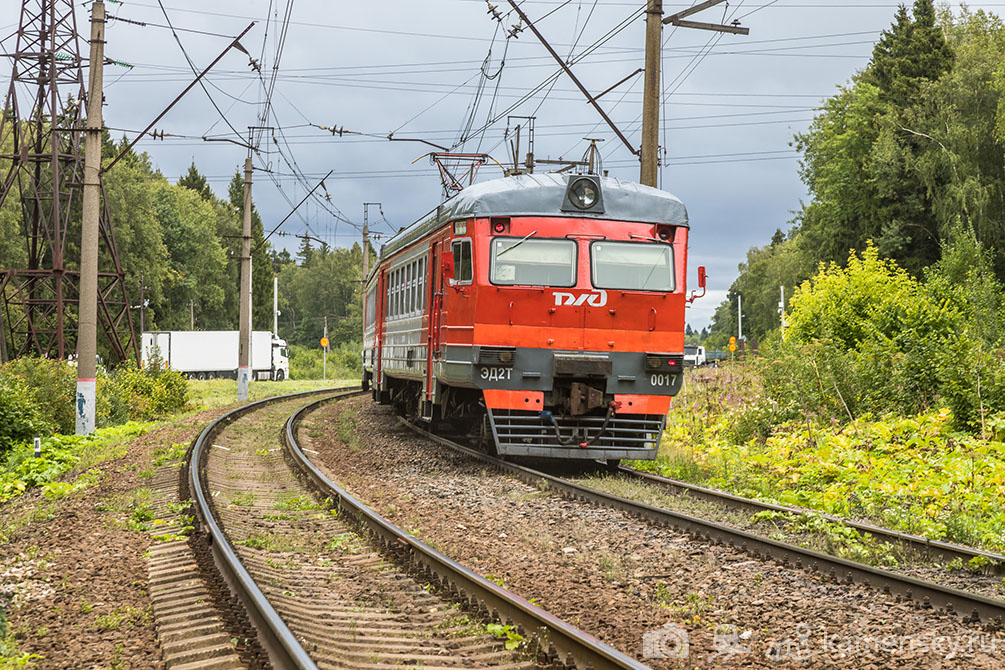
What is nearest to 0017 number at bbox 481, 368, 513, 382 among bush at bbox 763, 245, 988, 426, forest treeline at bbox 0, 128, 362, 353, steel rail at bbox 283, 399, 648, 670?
steel rail at bbox 283, 399, 648, 670

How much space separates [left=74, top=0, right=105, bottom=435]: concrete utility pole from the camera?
58.1ft

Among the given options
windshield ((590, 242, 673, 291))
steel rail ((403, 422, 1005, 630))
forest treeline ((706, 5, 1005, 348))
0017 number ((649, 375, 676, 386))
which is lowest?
steel rail ((403, 422, 1005, 630))

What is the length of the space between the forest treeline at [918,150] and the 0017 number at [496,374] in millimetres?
27413

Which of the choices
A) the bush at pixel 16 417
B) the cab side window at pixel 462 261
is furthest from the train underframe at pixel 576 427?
the bush at pixel 16 417

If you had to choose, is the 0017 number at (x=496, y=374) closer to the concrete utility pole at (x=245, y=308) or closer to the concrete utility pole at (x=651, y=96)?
the concrete utility pole at (x=651, y=96)

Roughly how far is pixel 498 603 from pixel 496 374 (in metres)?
6.28

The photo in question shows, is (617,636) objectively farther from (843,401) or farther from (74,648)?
(843,401)

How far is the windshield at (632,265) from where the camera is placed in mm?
12453

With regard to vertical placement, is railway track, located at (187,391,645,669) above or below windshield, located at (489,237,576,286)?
below

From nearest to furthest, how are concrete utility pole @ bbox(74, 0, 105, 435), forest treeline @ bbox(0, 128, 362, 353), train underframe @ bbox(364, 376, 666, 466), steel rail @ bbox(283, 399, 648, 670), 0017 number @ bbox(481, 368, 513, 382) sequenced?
steel rail @ bbox(283, 399, 648, 670), 0017 number @ bbox(481, 368, 513, 382), train underframe @ bbox(364, 376, 666, 466), concrete utility pole @ bbox(74, 0, 105, 435), forest treeline @ bbox(0, 128, 362, 353)

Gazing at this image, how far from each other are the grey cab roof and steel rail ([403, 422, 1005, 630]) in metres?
3.52

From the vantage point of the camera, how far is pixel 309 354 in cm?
7194

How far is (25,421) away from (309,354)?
55233 millimetres

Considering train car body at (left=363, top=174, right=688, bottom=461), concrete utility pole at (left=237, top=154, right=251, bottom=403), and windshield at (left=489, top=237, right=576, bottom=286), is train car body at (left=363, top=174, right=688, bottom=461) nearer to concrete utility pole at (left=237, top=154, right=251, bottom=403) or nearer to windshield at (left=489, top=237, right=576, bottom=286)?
windshield at (left=489, top=237, right=576, bottom=286)
